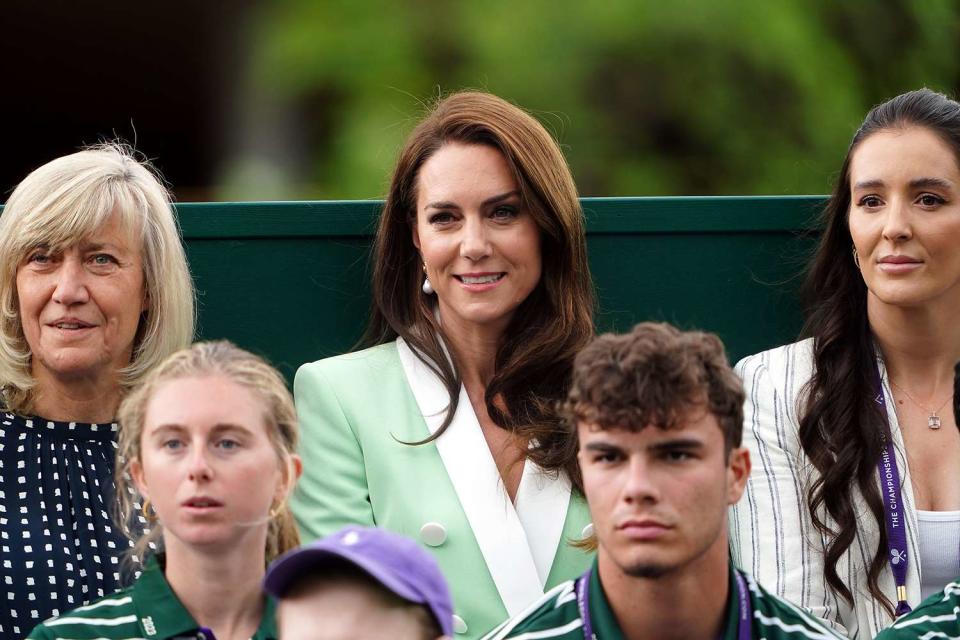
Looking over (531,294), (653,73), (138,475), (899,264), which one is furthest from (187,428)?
(653,73)

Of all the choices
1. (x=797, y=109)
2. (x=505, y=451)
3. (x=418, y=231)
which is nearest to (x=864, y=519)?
(x=505, y=451)

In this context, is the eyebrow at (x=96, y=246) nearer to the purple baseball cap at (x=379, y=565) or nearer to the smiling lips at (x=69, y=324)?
the smiling lips at (x=69, y=324)

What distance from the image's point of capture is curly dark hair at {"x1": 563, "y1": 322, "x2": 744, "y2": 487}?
9.73ft

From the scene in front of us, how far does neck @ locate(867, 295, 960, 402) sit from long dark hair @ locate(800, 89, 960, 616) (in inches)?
2.1

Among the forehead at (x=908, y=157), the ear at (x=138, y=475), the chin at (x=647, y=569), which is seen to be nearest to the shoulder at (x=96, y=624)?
the ear at (x=138, y=475)

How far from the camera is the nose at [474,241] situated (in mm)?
3840

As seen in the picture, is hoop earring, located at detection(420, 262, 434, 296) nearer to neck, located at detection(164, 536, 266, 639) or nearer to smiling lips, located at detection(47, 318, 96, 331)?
smiling lips, located at detection(47, 318, 96, 331)

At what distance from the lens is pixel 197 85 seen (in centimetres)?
863

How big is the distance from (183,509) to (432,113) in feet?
4.47

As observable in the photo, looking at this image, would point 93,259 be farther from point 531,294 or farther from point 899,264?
point 899,264

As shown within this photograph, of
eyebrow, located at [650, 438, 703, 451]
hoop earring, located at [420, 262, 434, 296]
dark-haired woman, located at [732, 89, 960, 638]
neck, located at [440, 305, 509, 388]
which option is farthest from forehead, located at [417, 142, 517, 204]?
eyebrow, located at [650, 438, 703, 451]

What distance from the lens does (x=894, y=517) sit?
12.1 ft

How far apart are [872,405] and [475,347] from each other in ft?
2.92

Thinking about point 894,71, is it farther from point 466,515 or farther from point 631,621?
point 631,621
